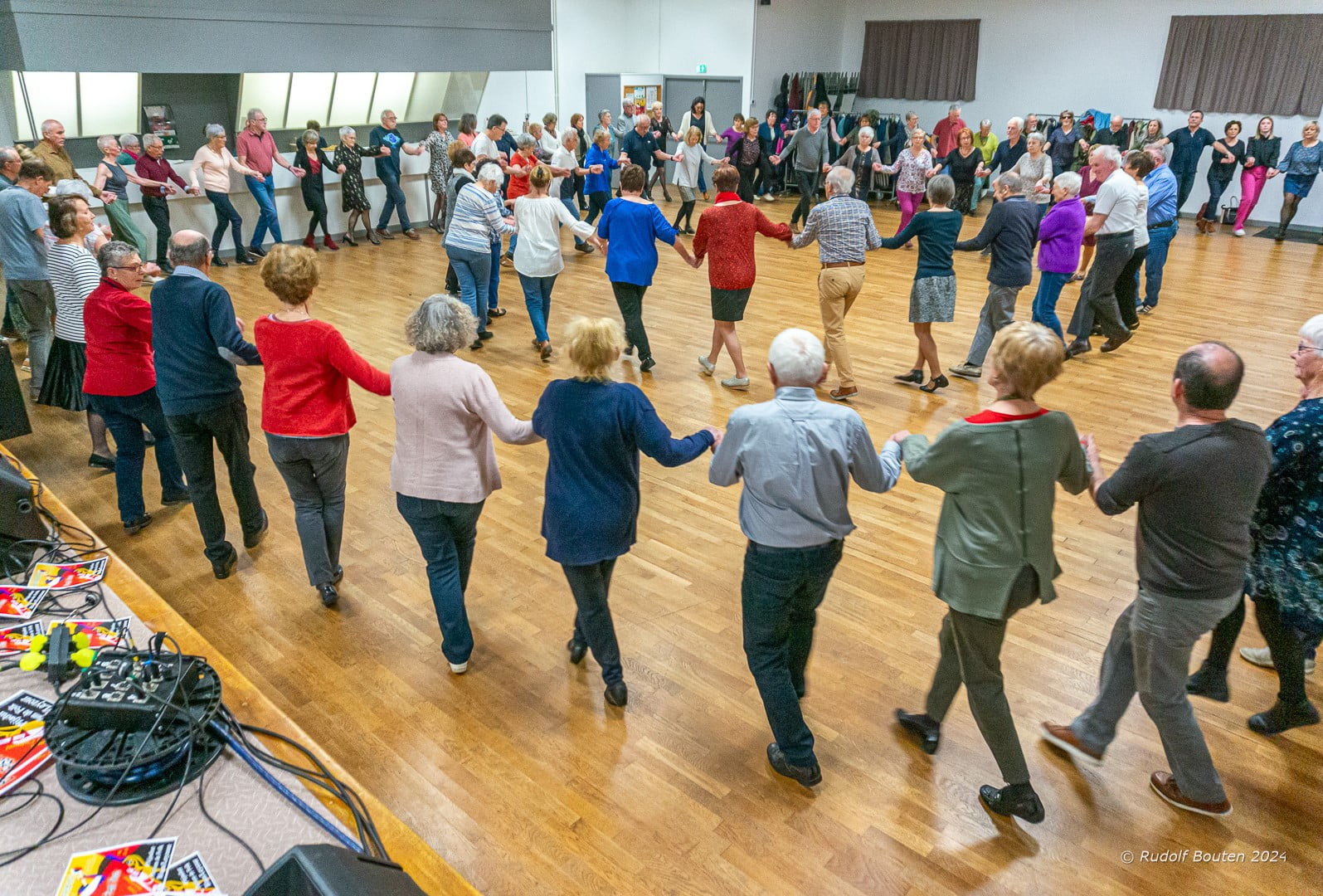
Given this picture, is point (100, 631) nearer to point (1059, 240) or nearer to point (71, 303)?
point (71, 303)

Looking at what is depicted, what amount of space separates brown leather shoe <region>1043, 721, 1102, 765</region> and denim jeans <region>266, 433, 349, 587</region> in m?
2.81

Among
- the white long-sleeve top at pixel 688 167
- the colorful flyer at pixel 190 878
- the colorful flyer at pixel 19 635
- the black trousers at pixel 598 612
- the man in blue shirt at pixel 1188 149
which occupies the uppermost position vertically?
the man in blue shirt at pixel 1188 149

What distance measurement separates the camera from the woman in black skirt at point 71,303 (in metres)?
4.34

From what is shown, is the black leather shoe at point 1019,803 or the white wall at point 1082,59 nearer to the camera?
the black leather shoe at point 1019,803

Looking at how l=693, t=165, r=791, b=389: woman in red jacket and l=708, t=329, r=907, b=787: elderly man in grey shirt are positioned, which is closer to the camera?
l=708, t=329, r=907, b=787: elderly man in grey shirt

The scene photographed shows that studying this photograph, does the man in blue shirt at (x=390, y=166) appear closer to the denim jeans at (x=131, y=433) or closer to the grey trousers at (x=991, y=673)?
the denim jeans at (x=131, y=433)

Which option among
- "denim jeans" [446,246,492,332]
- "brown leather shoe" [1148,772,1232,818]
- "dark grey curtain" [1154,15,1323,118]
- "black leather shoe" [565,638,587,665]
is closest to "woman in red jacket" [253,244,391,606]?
"black leather shoe" [565,638,587,665]

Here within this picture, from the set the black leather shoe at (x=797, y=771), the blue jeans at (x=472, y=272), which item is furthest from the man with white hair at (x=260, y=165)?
the black leather shoe at (x=797, y=771)

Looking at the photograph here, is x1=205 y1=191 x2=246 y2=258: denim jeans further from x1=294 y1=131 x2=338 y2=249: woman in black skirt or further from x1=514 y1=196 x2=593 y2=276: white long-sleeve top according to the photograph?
x1=514 y1=196 x2=593 y2=276: white long-sleeve top

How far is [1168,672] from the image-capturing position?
8.28ft

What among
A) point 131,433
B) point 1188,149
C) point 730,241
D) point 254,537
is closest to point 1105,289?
point 730,241

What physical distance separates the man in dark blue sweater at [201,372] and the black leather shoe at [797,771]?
246 centimetres

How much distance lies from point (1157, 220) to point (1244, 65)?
6.99 m

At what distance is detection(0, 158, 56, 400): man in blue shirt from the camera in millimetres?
5328
